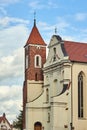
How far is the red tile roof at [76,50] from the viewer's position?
71.1 m

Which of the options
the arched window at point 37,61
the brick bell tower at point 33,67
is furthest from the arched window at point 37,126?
the arched window at point 37,61

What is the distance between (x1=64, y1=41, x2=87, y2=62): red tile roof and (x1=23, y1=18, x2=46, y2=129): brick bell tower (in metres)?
6.48

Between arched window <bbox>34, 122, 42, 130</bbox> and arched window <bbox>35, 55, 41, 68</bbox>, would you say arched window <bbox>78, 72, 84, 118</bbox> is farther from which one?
arched window <bbox>35, 55, 41, 68</bbox>

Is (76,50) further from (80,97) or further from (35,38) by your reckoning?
(35,38)

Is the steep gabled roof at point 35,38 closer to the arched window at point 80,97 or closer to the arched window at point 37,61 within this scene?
the arched window at point 37,61

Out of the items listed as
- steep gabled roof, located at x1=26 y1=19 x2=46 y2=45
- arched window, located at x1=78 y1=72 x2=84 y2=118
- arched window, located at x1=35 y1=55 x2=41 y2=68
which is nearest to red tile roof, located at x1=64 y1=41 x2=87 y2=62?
arched window, located at x1=78 y1=72 x2=84 y2=118

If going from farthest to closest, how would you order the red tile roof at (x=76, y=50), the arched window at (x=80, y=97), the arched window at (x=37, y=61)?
the arched window at (x=37, y=61) → the red tile roof at (x=76, y=50) → the arched window at (x=80, y=97)

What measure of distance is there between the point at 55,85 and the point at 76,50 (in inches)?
259

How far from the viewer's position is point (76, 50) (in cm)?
7331

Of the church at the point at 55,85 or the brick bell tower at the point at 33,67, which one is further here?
the brick bell tower at the point at 33,67

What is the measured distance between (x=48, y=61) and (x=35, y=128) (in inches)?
446

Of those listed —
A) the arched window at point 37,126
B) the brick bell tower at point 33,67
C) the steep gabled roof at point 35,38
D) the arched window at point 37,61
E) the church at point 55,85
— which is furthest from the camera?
the steep gabled roof at point 35,38

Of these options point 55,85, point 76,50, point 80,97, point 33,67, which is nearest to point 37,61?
point 33,67

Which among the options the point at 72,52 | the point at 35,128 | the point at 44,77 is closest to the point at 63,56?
the point at 72,52
